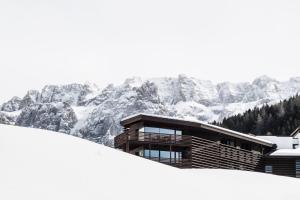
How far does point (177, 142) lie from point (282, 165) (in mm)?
14240

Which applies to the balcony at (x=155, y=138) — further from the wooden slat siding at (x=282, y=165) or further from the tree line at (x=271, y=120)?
the tree line at (x=271, y=120)

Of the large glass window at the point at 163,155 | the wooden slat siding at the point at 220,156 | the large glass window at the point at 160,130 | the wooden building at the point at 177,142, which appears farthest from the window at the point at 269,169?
the large glass window at the point at 160,130

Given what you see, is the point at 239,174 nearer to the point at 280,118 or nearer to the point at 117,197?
the point at 117,197

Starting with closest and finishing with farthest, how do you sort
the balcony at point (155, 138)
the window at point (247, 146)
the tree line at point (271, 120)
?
the balcony at point (155, 138), the window at point (247, 146), the tree line at point (271, 120)

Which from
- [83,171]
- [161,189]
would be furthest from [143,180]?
[83,171]

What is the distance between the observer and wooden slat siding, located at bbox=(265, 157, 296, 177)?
2163 inches

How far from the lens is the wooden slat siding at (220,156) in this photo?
47.3 m

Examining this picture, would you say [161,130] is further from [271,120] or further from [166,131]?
[271,120]

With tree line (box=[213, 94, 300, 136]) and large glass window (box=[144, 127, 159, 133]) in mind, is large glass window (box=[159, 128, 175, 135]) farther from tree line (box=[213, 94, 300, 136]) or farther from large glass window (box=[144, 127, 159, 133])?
tree line (box=[213, 94, 300, 136])

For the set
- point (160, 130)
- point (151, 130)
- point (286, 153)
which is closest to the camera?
point (151, 130)

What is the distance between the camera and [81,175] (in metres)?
15.6

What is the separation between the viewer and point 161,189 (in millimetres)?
17297

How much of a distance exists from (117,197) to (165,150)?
1281 inches

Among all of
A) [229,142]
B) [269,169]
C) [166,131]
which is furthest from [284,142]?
[166,131]
